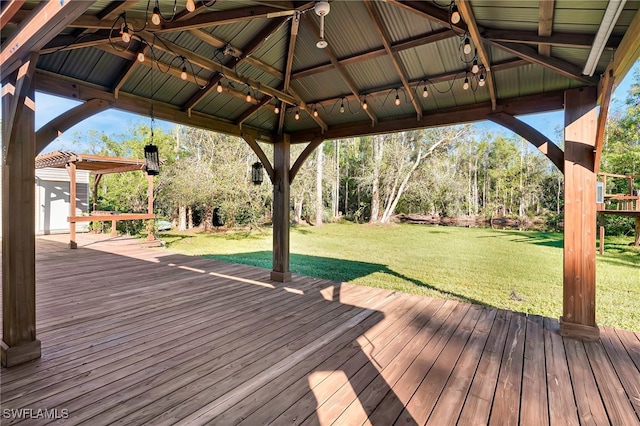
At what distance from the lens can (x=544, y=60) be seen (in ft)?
9.45

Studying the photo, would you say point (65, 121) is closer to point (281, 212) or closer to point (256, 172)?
point (256, 172)

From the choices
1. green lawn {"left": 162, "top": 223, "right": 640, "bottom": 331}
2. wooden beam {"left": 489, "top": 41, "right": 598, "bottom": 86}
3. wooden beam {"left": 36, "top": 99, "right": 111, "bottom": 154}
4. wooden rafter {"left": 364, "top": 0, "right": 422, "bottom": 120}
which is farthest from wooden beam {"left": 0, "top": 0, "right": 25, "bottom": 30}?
green lawn {"left": 162, "top": 223, "right": 640, "bottom": 331}

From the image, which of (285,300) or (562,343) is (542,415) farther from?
(285,300)

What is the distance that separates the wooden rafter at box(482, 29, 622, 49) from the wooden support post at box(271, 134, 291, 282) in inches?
139

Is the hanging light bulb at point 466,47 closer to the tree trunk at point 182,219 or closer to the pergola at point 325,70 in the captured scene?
the pergola at point 325,70

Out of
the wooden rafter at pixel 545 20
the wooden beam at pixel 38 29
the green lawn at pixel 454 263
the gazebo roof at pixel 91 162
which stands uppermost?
the wooden rafter at pixel 545 20

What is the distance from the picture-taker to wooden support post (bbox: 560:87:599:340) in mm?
3197

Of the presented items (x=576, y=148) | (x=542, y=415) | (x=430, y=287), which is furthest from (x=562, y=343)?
(x=430, y=287)

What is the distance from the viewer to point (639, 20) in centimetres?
198

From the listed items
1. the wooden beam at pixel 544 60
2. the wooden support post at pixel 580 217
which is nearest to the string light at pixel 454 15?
the wooden beam at pixel 544 60

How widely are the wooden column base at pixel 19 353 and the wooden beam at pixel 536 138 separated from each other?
5380 mm

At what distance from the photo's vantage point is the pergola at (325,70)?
2443mm

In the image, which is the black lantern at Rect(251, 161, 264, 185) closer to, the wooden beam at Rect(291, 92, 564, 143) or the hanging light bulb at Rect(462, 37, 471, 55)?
the wooden beam at Rect(291, 92, 564, 143)

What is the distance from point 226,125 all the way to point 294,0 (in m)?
2.48
